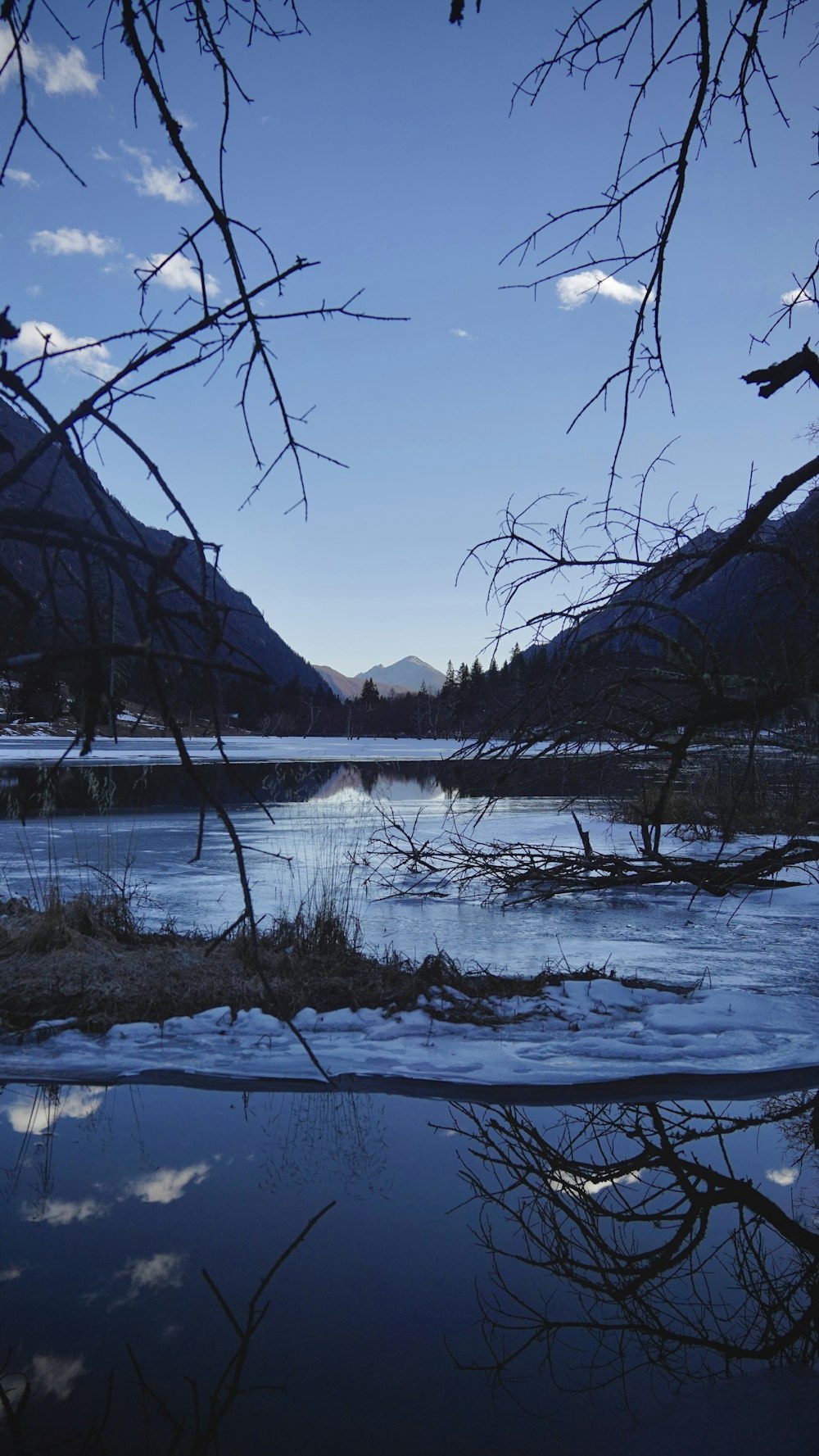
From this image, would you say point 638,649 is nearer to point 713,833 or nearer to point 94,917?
point 94,917

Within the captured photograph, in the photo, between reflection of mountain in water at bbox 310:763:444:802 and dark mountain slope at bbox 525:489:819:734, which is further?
reflection of mountain in water at bbox 310:763:444:802

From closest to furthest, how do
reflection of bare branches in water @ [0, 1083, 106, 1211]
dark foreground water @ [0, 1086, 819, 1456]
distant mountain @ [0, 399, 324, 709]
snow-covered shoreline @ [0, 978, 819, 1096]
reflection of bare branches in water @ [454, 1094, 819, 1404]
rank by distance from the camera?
distant mountain @ [0, 399, 324, 709] < dark foreground water @ [0, 1086, 819, 1456] < reflection of bare branches in water @ [454, 1094, 819, 1404] < reflection of bare branches in water @ [0, 1083, 106, 1211] < snow-covered shoreline @ [0, 978, 819, 1096]

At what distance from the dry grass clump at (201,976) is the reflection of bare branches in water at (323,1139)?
2.85 feet

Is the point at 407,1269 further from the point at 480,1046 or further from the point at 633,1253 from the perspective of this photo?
the point at 480,1046

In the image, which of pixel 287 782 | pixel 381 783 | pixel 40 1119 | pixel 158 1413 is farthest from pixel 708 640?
pixel 381 783

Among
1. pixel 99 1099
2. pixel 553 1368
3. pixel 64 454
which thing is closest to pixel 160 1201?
pixel 99 1099

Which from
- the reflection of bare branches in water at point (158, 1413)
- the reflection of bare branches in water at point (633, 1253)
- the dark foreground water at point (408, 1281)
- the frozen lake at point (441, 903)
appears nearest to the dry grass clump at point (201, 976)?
the frozen lake at point (441, 903)

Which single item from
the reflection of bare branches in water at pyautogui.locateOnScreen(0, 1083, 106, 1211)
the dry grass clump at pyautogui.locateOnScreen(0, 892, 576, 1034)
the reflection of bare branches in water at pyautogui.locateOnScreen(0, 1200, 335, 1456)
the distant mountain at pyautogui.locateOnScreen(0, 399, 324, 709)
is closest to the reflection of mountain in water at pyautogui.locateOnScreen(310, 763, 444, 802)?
the dry grass clump at pyautogui.locateOnScreen(0, 892, 576, 1034)

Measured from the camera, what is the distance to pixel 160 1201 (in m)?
3.41

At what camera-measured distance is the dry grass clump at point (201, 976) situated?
5898mm

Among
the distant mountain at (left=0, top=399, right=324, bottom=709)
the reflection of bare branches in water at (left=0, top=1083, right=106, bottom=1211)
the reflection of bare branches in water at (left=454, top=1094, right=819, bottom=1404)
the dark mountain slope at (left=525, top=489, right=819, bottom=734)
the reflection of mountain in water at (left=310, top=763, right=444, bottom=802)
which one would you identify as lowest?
the reflection of bare branches in water at (left=0, top=1083, right=106, bottom=1211)

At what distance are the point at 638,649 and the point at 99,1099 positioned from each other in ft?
12.2

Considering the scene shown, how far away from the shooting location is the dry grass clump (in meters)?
5.90

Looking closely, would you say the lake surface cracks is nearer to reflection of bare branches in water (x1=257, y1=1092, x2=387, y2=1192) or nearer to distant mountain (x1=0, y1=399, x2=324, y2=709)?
reflection of bare branches in water (x1=257, y1=1092, x2=387, y2=1192)
